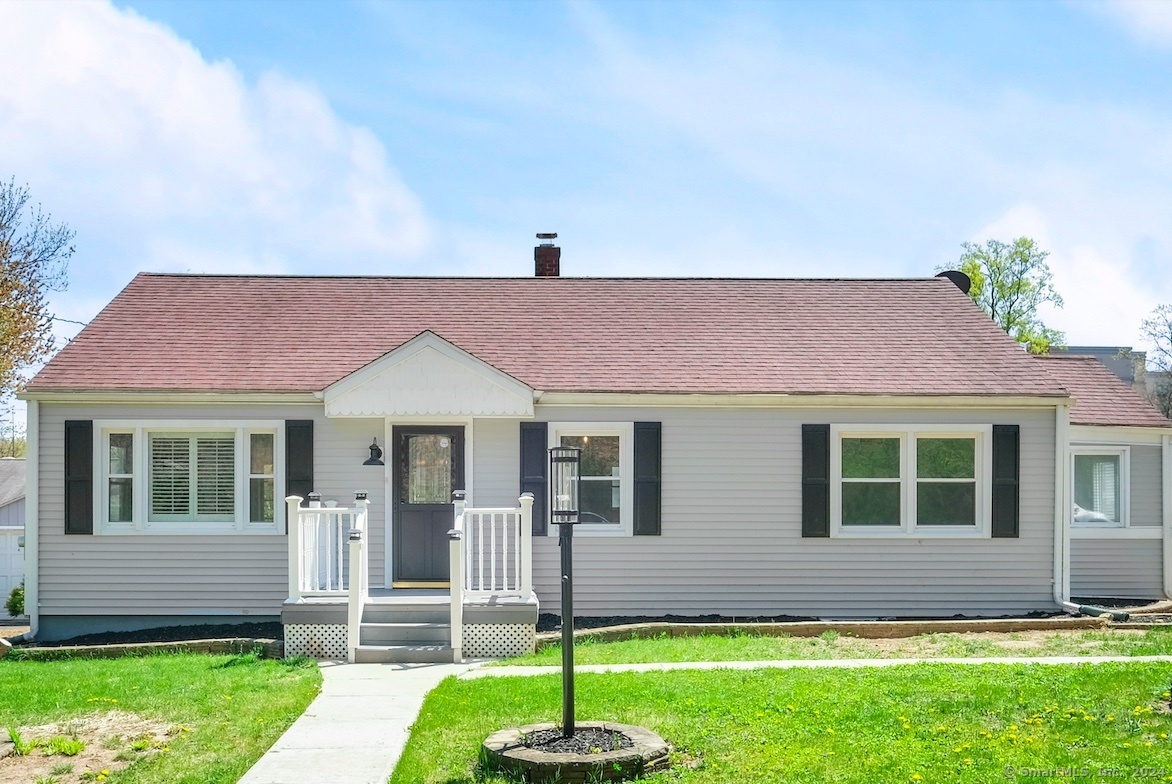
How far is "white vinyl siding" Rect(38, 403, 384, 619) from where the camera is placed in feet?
45.4

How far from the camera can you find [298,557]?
39.2 ft

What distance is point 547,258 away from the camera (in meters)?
18.7

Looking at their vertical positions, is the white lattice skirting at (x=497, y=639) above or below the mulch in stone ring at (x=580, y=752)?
below

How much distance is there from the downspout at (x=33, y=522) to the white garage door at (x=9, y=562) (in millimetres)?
4408

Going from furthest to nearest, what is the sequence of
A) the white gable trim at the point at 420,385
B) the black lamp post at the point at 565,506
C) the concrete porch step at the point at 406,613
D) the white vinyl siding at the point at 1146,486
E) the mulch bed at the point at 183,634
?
the white vinyl siding at the point at 1146,486, the white gable trim at the point at 420,385, the mulch bed at the point at 183,634, the concrete porch step at the point at 406,613, the black lamp post at the point at 565,506

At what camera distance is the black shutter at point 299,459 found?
45.3ft

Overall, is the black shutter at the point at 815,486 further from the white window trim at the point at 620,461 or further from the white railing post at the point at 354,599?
the white railing post at the point at 354,599

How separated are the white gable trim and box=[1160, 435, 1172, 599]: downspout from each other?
31.6 ft

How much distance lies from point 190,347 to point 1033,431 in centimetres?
1134

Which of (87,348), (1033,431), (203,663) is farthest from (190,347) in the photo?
(1033,431)

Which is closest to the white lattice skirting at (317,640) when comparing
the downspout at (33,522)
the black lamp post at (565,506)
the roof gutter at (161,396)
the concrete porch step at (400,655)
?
the concrete porch step at (400,655)

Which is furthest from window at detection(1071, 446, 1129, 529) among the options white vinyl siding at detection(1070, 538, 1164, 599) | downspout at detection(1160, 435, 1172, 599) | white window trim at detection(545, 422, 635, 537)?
white window trim at detection(545, 422, 635, 537)

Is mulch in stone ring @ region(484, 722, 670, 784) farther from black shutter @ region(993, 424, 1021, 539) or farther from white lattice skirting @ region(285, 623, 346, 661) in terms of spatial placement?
black shutter @ region(993, 424, 1021, 539)

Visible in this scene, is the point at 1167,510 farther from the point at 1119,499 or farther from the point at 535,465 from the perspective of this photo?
the point at 535,465
